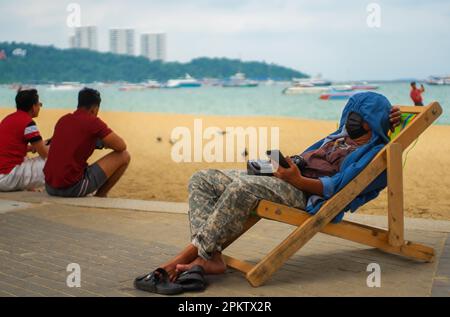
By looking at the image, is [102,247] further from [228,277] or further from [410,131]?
[410,131]

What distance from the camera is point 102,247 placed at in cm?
553

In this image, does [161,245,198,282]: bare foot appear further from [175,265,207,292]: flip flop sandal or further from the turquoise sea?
the turquoise sea

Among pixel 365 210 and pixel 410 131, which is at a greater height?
pixel 410 131

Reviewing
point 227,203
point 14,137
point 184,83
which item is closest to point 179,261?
point 227,203

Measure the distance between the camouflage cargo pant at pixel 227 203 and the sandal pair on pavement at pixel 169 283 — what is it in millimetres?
190

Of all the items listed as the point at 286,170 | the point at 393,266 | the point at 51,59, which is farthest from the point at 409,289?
the point at 51,59

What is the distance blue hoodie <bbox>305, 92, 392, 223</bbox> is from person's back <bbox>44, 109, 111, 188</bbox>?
3561 millimetres

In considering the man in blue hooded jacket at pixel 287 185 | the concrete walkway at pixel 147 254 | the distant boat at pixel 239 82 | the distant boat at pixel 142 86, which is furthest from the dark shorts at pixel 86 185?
the distant boat at pixel 142 86

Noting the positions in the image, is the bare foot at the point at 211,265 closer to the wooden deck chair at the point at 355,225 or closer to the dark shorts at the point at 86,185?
the wooden deck chair at the point at 355,225

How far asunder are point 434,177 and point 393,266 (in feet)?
24.0

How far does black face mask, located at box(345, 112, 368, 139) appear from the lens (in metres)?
4.80

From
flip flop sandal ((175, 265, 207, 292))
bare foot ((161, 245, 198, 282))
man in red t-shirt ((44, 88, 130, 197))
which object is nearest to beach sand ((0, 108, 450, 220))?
man in red t-shirt ((44, 88, 130, 197))

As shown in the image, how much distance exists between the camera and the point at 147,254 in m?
5.30

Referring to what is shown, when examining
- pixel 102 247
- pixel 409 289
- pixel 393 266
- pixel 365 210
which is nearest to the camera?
pixel 409 289
